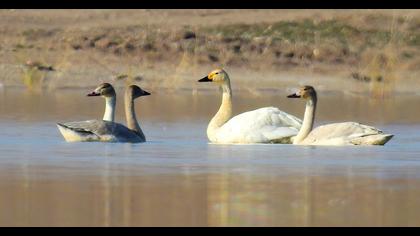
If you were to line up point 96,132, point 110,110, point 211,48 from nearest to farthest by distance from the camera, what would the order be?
1. point 96,132
2. point 110,110
3. point 211,48

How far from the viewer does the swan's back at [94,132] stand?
47.0 feet

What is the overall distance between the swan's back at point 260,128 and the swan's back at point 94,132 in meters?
1.05

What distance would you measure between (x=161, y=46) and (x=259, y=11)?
352 centimetres

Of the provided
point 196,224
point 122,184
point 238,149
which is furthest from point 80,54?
point 196,224

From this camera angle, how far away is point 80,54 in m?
28.0

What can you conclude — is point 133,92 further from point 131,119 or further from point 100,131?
point 100,131

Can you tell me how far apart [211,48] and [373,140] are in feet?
48.5

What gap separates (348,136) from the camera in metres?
14.1

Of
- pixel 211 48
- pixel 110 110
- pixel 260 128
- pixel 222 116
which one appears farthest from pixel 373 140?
pixel 211 48

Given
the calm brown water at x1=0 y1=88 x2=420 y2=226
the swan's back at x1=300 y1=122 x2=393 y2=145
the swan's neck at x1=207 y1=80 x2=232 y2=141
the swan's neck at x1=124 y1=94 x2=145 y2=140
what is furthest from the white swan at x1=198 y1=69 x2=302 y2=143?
the swan's neck at x1=124 y1=94 x2=145 y2=140

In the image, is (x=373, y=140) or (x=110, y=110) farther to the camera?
(x=110, y=110)

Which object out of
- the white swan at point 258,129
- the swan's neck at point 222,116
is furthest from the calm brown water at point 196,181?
the white swan at point 258,129

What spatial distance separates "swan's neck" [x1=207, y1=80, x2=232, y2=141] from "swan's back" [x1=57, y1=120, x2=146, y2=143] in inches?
40.1

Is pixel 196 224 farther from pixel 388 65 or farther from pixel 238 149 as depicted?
pixel 388 65
